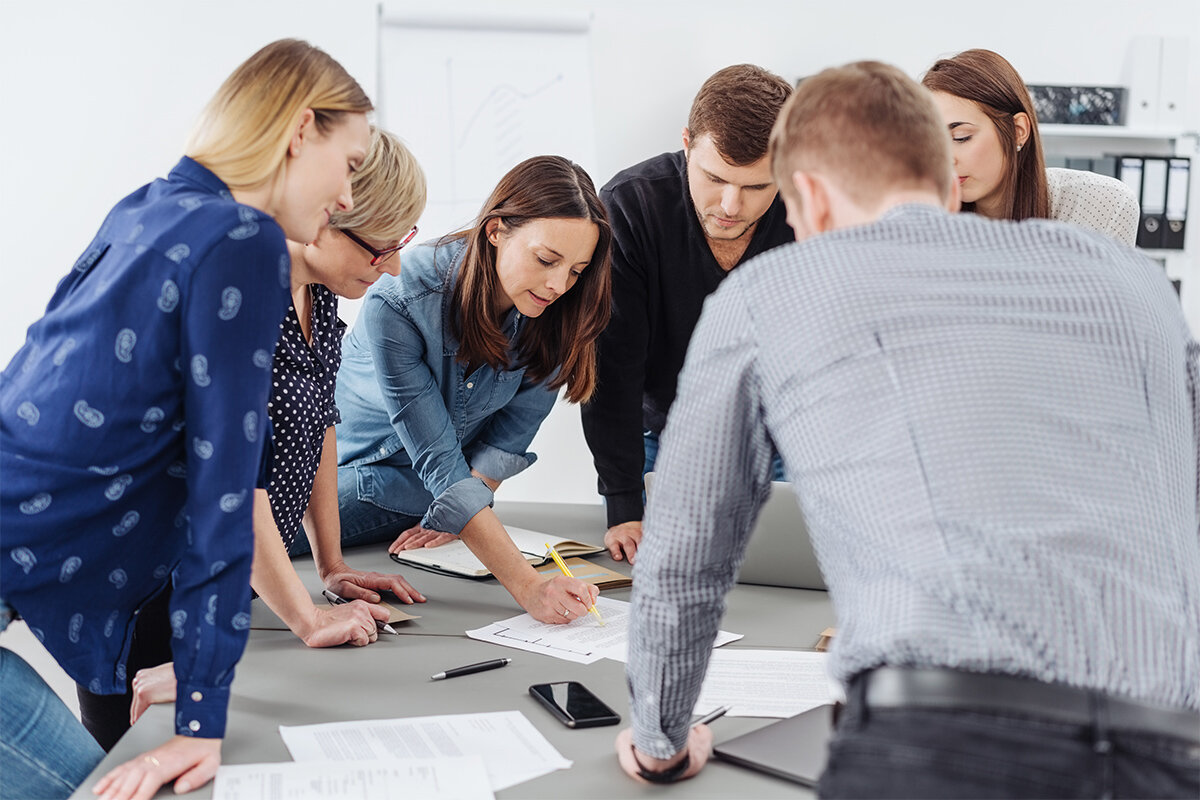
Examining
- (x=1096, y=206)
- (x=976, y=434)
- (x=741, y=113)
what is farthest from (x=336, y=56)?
(x=976, y=434)

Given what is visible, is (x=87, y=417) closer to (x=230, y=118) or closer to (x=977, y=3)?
(x=230, y=118)

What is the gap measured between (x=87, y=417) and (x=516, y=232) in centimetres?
92

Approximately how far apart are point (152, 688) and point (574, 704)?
1.69 feet

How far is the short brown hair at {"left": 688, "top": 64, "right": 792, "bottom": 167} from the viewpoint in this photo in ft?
6.28

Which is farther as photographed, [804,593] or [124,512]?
[804,593]

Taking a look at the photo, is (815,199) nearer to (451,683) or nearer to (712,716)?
(712,716)

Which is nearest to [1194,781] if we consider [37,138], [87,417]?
[87,417]

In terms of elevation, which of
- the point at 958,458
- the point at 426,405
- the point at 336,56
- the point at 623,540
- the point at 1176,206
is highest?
the point at 336,56

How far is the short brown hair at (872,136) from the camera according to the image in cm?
91

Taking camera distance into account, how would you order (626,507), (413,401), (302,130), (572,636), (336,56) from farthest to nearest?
(336,56)
(626,507)
(413,401)
(572,636)
(302,130)

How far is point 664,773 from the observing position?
110 cm

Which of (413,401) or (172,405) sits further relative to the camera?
(413,401)

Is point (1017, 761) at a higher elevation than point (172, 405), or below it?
below

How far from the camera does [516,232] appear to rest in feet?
6.08
